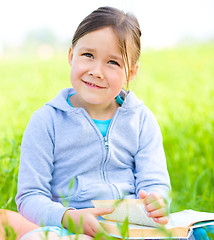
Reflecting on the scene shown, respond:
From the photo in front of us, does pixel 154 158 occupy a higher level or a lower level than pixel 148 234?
higher

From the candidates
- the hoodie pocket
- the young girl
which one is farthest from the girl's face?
the hoodie pocket

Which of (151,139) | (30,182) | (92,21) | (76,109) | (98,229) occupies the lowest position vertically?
(98,229)

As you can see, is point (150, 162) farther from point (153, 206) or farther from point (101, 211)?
point (101, 211)

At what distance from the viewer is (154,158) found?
6.79ft

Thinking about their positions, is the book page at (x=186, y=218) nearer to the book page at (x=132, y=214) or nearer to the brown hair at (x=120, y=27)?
the book page at (x=132, y=214)

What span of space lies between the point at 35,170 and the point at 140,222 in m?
0.52

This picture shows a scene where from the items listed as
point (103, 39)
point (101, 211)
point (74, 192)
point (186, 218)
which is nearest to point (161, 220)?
point (186, 218)

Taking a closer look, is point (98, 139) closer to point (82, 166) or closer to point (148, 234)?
point (82, 166)

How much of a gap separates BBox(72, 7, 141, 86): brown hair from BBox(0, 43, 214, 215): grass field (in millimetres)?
255

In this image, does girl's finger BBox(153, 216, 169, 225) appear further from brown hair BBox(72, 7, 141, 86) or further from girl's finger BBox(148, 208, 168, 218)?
brown hair BBox(72, 7, 141, 86)

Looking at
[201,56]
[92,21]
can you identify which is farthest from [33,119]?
[201,56]

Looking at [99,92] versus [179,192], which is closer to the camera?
[99,92]

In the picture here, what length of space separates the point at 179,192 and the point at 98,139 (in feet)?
4.04

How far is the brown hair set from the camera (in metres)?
1.91
